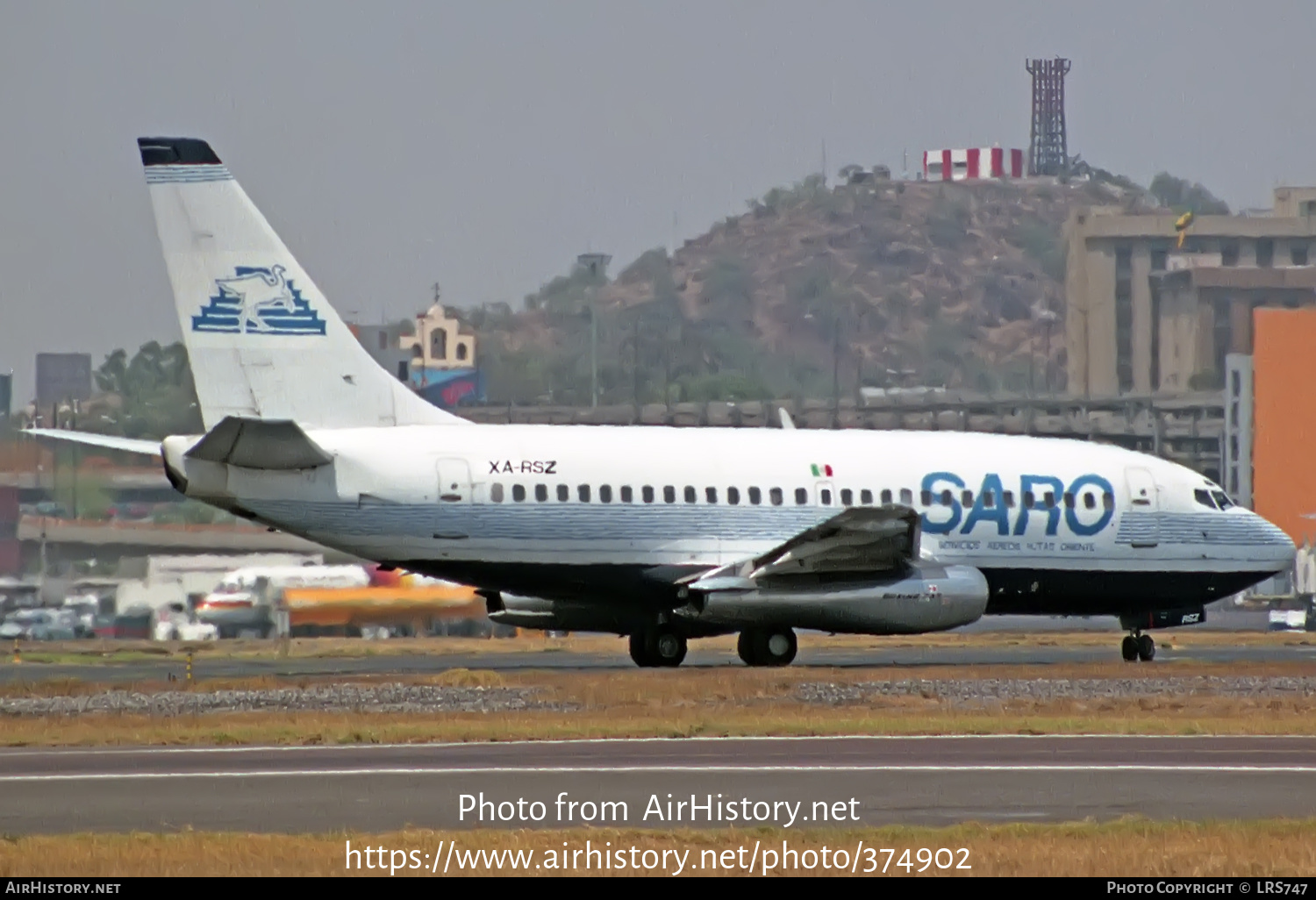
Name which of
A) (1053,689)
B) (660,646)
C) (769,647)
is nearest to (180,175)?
(660,646)

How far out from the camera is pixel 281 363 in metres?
35.8

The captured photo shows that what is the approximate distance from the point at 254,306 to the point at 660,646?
941 cm

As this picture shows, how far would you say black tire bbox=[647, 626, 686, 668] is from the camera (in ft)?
129

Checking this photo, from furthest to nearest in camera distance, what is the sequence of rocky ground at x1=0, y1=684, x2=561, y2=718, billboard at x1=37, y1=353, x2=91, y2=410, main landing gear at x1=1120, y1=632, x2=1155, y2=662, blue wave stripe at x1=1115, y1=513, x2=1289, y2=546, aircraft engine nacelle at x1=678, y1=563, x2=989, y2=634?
1. billboard at x1=37, y1=353, x2=91, y2=410
2. main landing gear at x1=1120, y1=632, x2=1155, y2=662
3. blue wave stripe at x1=1115, y1=513, x2=1289, y2=546
4. aircraft engine nacelle at x1=678, y1=563, x2=989, y2=634
5. rocky ground at x1=0, y1=684, x2=561, y2=718

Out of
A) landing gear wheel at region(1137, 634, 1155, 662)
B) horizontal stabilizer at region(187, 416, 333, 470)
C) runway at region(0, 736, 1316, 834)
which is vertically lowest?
landing gear wheel at region(1137, 634, 1155, 662)

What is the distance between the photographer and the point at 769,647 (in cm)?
3841

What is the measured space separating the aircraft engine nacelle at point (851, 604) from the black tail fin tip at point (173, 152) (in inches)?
416

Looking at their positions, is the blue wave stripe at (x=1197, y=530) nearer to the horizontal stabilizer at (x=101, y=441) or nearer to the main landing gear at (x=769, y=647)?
the main landing gear at (x=769, y=647)

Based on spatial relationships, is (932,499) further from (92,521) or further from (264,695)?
(92,521)

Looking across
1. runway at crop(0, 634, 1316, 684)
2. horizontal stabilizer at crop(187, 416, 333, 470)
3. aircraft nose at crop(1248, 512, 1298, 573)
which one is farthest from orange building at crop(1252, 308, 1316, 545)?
horizontal stabilizer at crop(187, 416, 333, 470)

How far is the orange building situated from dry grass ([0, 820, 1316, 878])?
104 m

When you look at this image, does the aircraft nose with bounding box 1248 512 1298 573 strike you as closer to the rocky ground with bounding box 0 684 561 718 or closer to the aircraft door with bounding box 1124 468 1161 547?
the aircraft door with bounding box 1124 468 1161 547

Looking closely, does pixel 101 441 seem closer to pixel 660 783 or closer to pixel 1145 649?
pixel 1145 649

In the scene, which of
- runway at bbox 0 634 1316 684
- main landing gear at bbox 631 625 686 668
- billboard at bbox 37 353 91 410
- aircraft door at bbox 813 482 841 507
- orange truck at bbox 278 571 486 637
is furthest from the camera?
billboard at bbox 37 353 91 410
